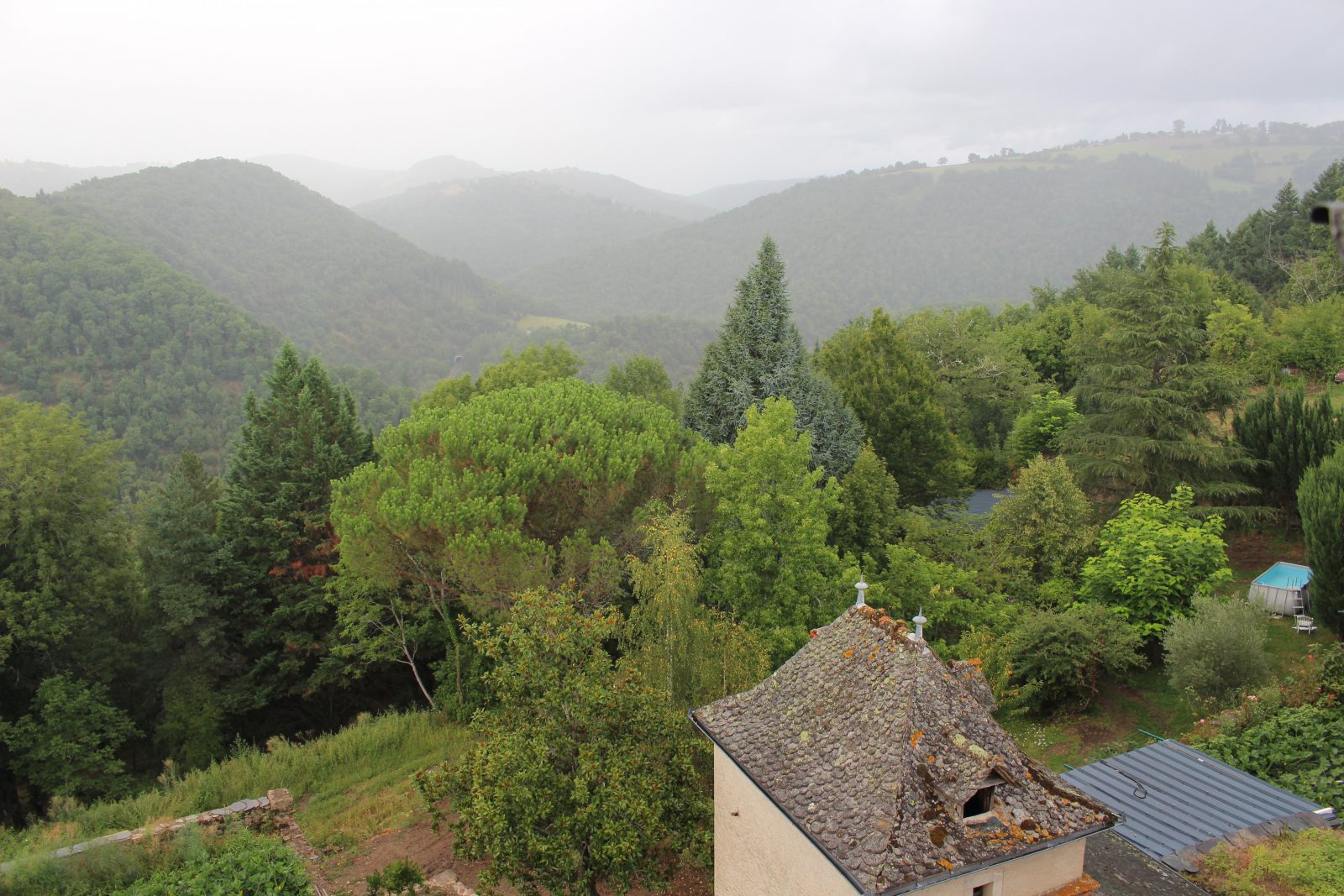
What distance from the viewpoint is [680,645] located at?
14914 millimetres

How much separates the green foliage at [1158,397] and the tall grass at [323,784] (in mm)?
21803

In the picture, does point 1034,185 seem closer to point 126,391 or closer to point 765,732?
point 126,391

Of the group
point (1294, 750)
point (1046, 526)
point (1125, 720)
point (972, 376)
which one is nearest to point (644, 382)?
point (972, 376)

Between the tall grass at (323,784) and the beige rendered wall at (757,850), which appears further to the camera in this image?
the tall grass at (323,784)

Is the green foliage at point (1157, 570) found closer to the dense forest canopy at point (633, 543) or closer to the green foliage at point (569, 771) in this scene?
the dense forest canopy at point (633, 543)

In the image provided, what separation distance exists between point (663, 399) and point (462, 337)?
11169 centimetres

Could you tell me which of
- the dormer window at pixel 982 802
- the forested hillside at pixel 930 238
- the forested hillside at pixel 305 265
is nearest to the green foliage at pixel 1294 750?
the dormer window at pixel 982 802

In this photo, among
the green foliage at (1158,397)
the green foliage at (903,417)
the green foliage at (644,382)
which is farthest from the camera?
the green foliage at (644,382)

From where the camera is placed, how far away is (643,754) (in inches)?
465

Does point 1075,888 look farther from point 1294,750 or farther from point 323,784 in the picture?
point 323,784

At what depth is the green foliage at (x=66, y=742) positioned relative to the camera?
2172 centimetres

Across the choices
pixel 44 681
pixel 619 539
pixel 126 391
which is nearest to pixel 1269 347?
pixel 619 539

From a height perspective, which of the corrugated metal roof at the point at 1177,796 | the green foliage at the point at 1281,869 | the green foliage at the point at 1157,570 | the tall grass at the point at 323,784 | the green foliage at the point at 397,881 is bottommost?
the tall grass at the point at 323,784

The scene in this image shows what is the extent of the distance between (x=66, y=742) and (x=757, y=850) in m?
20.8
